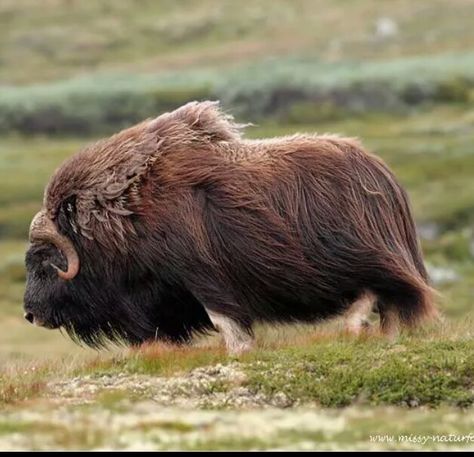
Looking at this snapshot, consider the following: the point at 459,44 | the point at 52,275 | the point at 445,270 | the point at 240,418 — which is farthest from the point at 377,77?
the point at 240,418

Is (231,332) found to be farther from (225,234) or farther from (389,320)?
(389,320)

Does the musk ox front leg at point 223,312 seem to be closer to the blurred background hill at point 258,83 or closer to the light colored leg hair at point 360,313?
the light colored leg hair at point 360,313

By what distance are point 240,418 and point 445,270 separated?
20.9 m

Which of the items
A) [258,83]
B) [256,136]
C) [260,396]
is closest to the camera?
[260,396]

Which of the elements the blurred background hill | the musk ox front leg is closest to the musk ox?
the musk ox front leg

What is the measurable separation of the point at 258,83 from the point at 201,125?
40.9m

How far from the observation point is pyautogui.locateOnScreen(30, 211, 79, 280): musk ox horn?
9656mm

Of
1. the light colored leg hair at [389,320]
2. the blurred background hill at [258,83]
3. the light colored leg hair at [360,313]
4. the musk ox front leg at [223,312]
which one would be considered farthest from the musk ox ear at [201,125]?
the blurred background hill at [258,83]

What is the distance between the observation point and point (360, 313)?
30.3 feet

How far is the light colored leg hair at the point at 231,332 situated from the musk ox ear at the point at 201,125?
1.43 metres

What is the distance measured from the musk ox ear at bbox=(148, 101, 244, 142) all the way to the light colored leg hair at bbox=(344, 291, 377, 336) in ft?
5.03

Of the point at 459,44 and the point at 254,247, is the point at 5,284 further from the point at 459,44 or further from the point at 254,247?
the point at 459,44

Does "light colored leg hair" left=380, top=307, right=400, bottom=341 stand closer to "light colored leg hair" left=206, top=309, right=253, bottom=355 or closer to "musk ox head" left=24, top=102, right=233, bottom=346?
"light colored leg hair" left=206, top=309, right=253, bottom=355

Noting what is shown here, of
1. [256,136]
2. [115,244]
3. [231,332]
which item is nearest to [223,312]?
[231,332]
